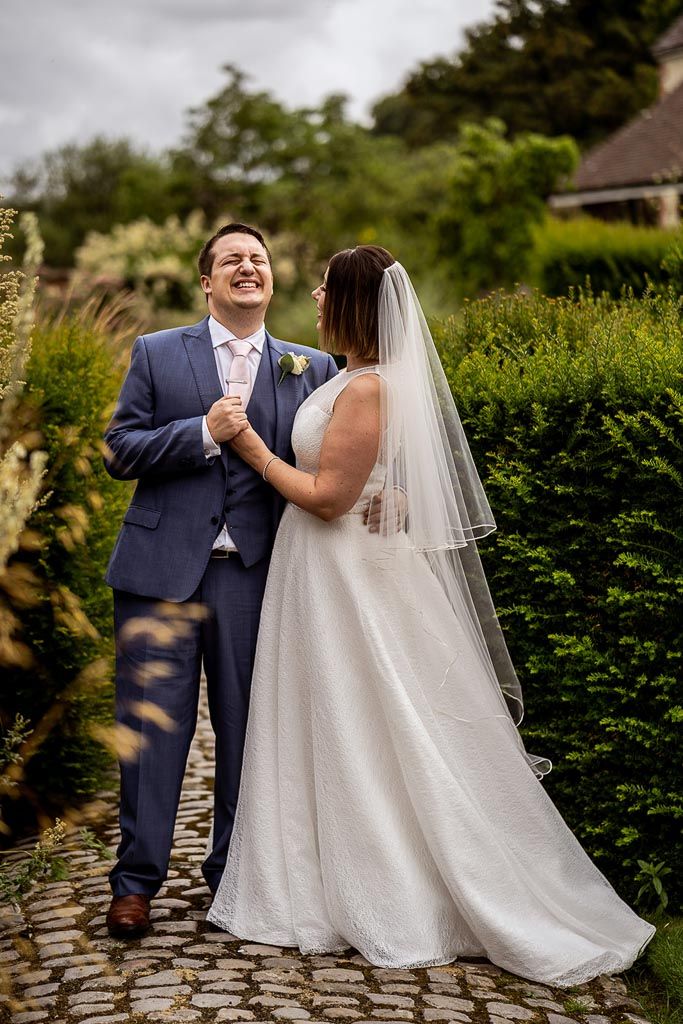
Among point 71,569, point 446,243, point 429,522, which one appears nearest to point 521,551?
point 429,522

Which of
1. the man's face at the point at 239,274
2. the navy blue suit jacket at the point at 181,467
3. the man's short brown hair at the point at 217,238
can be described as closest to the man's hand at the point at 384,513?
the navy blue suit jacket at the point at 181,467

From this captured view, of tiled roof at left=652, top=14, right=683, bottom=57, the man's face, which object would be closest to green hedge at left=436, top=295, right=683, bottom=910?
the man's face

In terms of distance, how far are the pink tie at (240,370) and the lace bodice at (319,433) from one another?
0.78 feet

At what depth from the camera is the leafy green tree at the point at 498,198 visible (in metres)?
20.1

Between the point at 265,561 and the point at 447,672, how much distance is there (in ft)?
2.56

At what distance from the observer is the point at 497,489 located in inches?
174

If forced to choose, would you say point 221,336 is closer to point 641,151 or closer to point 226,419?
point 226,419

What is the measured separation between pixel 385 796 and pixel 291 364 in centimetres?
159

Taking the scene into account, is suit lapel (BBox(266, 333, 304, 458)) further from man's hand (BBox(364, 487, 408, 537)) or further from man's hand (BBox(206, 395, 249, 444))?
man's hand (BBox(364, 487, 408, 537))

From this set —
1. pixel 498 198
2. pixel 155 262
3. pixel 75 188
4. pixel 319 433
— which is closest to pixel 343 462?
pixel 319 433

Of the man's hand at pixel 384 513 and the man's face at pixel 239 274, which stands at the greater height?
the man's face at pixel 239 274

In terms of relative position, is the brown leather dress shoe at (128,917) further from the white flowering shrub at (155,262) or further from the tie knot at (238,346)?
the white flowering shrub at (155,262)

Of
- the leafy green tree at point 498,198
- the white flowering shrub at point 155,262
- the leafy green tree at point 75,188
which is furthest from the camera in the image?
the leafy green tree at point 75,188

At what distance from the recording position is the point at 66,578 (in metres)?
5.22
